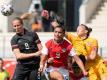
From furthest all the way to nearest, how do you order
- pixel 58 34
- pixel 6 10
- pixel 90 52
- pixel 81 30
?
pixel 6 10, pixel 90 52, pixel 81 30, pixel 58 34

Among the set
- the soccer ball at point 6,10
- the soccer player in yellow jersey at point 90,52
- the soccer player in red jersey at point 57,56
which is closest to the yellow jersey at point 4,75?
the soccer ball at point 6,10

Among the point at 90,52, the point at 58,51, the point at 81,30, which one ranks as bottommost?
the point at 90,52

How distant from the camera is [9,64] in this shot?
17.8 metres

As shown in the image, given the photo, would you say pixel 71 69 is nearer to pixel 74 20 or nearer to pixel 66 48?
pixel 66 48

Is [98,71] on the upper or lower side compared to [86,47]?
lower

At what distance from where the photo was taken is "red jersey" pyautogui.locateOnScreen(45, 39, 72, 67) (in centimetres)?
1386

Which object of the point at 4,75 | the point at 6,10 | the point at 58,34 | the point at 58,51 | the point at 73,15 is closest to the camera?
the point at 58,34

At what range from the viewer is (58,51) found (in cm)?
1386

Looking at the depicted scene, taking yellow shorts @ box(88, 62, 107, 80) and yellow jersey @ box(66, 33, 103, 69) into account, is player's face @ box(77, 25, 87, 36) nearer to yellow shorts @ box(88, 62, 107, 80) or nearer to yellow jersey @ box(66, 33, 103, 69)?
yellow jersey @ box(66, 33, 103, 69)

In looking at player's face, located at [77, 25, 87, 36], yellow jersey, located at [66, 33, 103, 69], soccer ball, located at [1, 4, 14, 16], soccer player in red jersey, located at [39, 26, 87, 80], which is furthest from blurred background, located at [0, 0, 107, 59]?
soccer player in red jersey, located at [39, 26, 87, 80]

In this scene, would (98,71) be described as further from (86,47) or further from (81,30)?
(81,30)

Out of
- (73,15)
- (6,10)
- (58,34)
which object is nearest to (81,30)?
(58,34)

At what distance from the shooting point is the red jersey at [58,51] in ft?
45.5

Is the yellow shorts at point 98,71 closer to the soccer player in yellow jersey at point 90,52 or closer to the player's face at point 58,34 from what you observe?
the soccer player in yellow jersey at point 90,52
